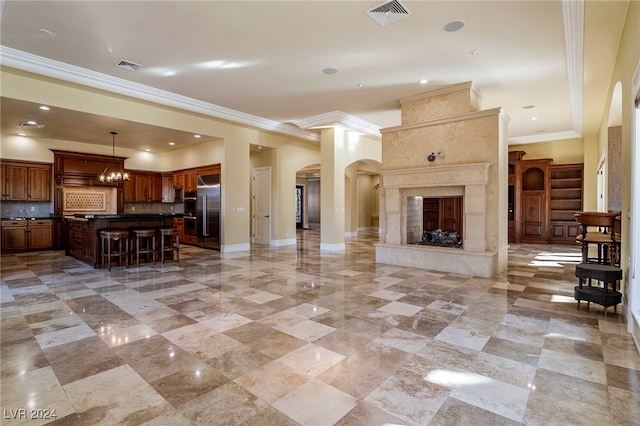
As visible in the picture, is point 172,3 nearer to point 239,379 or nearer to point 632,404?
point 239,379

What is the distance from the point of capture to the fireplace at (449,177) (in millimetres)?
5570

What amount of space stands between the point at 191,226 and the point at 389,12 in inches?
324

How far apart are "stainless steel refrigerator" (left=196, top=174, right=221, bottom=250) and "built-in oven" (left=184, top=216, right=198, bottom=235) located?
38 cm

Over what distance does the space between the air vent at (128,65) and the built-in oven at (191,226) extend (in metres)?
4.86

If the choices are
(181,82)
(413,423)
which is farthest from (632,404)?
(181,82)

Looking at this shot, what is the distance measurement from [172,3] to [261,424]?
13.9 feet

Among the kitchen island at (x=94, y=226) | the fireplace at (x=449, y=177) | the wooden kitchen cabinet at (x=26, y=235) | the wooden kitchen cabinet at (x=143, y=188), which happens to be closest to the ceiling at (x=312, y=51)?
the fireplace at (x=449, y=177)

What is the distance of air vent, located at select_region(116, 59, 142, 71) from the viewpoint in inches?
198

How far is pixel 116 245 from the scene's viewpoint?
253 inches

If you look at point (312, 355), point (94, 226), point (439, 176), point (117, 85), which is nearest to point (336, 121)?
point (439, 176)

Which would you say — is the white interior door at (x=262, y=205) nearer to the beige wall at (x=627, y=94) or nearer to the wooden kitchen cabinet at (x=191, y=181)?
the wooden kitchen cabinet at (x=191, y=181)

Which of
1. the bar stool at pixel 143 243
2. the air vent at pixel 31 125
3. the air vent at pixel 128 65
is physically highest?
the air vent at pixel 128 65

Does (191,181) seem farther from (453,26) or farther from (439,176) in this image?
A: (453,26)

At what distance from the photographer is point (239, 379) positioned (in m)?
2.27
